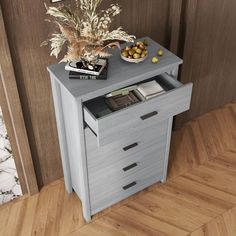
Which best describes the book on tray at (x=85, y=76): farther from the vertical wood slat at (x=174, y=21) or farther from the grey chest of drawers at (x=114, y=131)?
the vertical wood slat at (x=174, y=21)

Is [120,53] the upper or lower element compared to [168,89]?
upper

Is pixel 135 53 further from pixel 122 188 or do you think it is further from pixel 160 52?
pixel 122 188

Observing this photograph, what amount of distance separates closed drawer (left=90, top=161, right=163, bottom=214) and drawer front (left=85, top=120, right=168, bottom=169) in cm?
17

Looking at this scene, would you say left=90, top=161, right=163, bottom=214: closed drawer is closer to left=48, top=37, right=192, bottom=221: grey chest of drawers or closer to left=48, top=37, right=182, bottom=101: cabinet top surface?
left=48, top=37, right=192, bottom=221: grey chest of drawers

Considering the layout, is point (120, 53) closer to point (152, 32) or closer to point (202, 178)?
point (152, 32)

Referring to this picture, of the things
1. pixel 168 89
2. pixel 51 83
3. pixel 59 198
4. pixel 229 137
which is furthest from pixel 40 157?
pixel 229 137

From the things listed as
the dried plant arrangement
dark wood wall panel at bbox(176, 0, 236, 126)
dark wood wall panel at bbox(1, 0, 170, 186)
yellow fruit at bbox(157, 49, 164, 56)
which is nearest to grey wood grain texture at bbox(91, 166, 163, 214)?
dark wood wall panel at bbox(1, 0, 170, 186)

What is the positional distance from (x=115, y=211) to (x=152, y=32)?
3.64 feet

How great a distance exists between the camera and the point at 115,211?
2.43 metres

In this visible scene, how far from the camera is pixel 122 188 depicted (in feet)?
7.84

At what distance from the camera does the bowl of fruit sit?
6.61 ft

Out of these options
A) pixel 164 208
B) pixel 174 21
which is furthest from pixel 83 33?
pixel 164 208

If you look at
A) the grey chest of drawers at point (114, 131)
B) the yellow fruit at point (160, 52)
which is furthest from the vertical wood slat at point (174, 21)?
the yellow fruit at point (160, 52)

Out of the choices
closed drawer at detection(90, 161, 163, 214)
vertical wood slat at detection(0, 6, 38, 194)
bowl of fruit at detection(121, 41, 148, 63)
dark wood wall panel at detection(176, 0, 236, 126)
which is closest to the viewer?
vertical wood slat at detection(0, 6, 38, 194)
